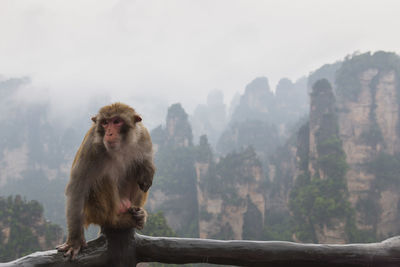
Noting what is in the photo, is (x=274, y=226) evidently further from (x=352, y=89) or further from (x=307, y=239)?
(x=352, y=89)

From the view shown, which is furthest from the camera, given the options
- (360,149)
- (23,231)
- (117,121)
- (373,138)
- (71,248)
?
(360,149)

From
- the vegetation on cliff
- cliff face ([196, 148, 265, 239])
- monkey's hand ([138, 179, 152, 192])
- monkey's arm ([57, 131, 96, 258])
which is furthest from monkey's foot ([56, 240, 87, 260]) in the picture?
cliff face ([196, 148, 265, 239])

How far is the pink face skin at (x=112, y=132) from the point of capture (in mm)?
1782

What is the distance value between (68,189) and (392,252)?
5.70 ft

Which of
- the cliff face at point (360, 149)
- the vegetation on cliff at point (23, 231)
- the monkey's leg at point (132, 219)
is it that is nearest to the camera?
the monkey's leg at point (132, 219)

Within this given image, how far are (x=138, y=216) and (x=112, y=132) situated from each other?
0.50 m

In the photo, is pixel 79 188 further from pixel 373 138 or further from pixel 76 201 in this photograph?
pixel 373 138

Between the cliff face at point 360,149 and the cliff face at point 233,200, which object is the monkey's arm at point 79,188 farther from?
the cliff face at point 233,200

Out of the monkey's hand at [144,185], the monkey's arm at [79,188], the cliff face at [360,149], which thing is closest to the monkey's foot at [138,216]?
the monkey's hand at [144,185]

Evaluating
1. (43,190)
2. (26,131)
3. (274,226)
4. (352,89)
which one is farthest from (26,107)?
(352,89)

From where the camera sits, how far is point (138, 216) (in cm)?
171

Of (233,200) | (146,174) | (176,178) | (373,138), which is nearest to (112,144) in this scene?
(146,174)

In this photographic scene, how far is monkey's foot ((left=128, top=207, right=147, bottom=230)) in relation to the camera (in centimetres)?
169

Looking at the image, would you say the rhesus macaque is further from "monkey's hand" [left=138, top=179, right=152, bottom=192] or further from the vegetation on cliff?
the vegetation on cliff
